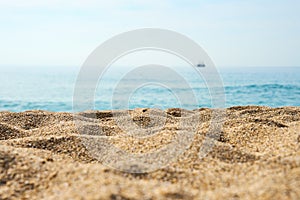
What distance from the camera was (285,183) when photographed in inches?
69.3

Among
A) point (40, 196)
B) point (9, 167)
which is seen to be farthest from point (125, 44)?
point (40, 196)

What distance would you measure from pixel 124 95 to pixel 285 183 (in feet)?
57.5

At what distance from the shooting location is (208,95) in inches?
678

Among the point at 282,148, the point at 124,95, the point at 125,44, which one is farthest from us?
the point at 124,95

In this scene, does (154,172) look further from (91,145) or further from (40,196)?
(91,145)

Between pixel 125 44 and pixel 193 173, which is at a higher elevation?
pixel 125 44

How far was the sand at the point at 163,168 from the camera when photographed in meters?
1.76

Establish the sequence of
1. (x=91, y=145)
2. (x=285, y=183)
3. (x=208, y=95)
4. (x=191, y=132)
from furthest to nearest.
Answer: (x=208, y=95)
(x=191, y=132)
(x=91, y=145)
(x=285, y=183)

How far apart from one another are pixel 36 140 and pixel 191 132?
1495 millimetres

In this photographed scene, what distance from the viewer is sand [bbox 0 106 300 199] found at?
5.77ft

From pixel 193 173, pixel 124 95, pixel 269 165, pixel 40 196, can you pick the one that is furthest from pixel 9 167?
pixel 124 95

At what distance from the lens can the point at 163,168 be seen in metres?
2.17

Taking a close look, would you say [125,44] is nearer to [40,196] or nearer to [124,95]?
[40,196]

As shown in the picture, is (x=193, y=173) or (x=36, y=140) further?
(x=36, y=140)
